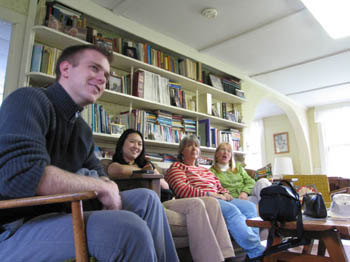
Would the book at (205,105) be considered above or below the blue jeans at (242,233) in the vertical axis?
above

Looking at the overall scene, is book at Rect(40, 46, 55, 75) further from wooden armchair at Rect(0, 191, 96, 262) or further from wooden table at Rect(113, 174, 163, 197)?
wooden armchair at Rect(0, 191, 96, 262)

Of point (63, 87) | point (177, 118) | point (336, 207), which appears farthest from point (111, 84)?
point (336, 207)

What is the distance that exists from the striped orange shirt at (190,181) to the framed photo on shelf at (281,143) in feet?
16.1

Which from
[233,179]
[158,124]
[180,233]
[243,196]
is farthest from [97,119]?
[243,196]

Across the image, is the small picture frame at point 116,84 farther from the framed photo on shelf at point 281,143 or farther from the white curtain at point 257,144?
the framed photo on shelf at point 281,143

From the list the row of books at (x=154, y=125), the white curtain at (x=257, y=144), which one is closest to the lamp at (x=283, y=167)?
the white curtain at (x=257, y=144)

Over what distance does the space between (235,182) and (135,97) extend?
1.38 m

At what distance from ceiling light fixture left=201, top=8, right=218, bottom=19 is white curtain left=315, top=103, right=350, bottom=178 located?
4.68 m

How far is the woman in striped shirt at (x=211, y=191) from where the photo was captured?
2014mm

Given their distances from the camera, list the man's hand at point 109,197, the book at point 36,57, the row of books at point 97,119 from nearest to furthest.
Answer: the man's hand at point 109,197 < the book at point 36,57 < the row of books at point 97,119

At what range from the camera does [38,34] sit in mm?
2479

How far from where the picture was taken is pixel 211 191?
2555mm

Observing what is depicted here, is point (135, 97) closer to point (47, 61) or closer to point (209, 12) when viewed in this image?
point (47, 61)

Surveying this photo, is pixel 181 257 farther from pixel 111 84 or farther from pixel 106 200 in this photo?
pixel 111 84
